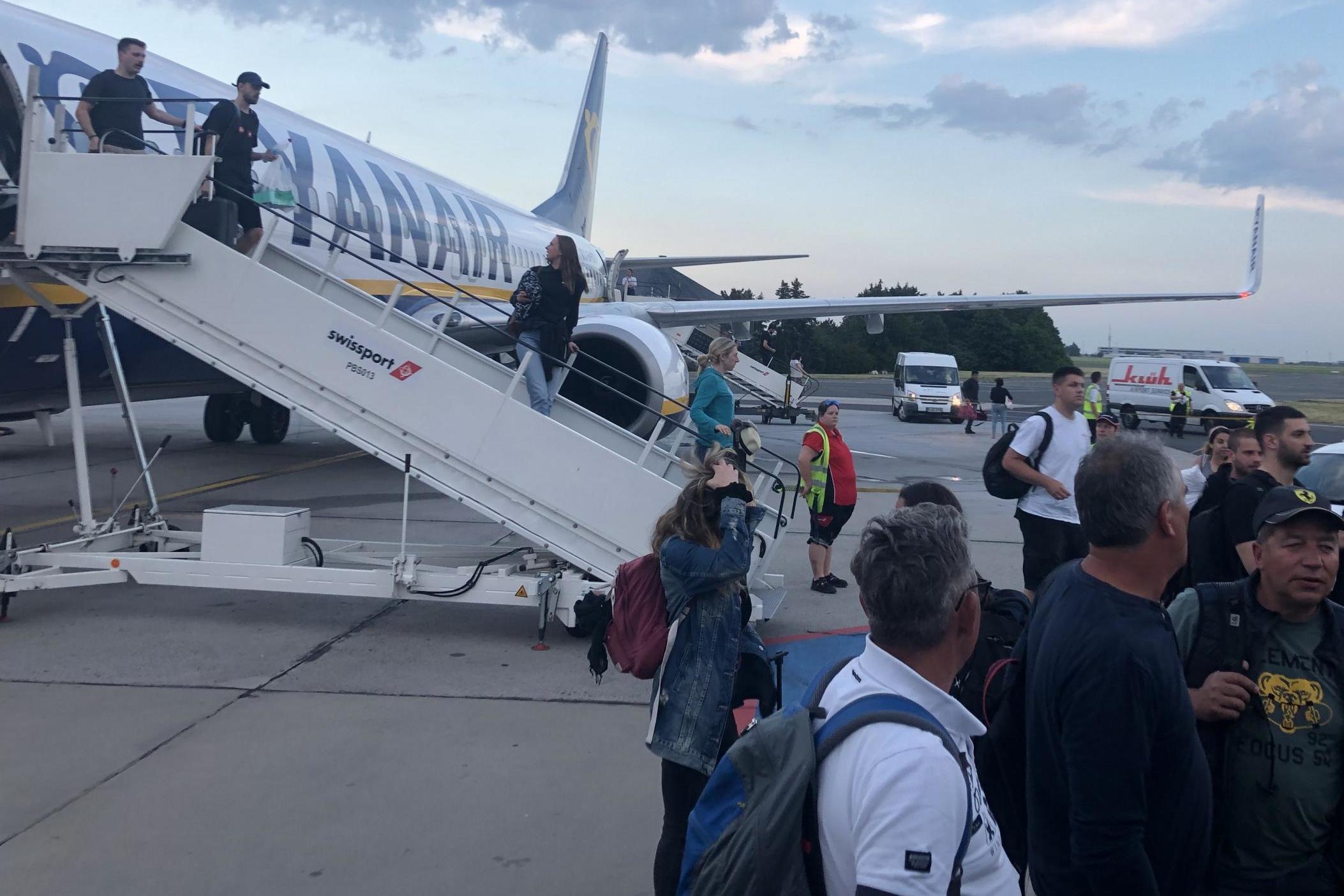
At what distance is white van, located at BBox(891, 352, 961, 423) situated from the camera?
91.8ft

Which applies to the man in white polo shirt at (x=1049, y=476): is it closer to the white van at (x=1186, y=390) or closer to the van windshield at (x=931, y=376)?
the white van at (x=1186, y=390)

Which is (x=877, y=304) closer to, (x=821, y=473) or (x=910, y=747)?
(x=821, y=473)

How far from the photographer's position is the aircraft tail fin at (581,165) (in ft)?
86.3

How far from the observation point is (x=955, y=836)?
1.52 metres

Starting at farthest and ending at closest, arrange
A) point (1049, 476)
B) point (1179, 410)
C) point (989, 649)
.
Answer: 1. point (1179, 410)
2. point (1049, 476)
3. point (989, 649)

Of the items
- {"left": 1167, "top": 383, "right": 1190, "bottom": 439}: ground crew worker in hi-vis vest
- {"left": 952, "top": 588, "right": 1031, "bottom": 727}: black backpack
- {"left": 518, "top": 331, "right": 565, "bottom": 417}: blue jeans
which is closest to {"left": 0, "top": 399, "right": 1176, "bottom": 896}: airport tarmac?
{"left": 518, "top": 331, "right": 565, "bottom": 417}: blue jeans

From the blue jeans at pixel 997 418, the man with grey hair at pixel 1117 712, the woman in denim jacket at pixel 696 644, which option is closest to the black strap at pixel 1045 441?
the woman in denim jacket at pixel 696 644

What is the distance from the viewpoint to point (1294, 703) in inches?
91.4

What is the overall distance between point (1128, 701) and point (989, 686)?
523mm

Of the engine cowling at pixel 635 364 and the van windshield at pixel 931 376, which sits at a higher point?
the engine cowling at pixel 635 364

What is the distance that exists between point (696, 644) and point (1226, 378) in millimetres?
27845

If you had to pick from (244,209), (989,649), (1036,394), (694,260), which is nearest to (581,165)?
(694,260)

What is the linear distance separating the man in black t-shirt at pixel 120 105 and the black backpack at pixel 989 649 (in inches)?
242

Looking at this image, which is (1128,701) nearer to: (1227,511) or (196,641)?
(1227,511)
